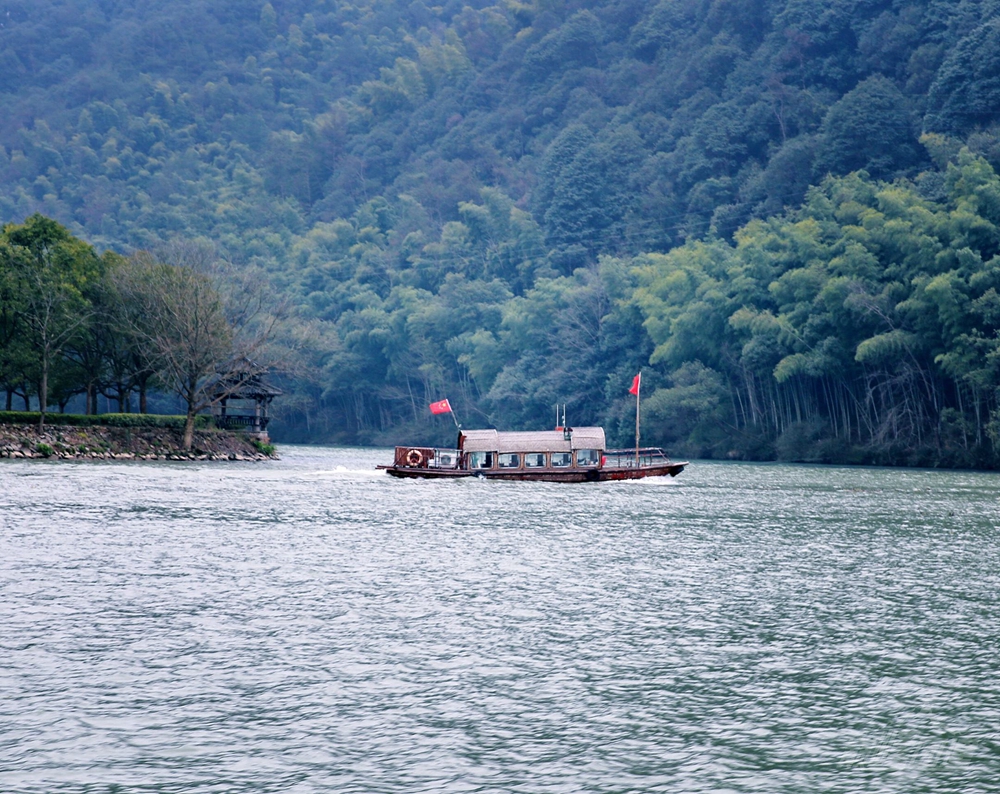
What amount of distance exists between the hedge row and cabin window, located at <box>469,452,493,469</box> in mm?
22631

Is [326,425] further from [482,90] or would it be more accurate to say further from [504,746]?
[504,746]

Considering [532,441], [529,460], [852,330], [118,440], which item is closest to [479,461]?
[529,460]

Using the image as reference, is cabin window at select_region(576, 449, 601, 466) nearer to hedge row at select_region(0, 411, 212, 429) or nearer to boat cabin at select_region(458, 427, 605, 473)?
boat cabin at select_region(458, 427, 605, 473)

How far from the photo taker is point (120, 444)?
223 ft

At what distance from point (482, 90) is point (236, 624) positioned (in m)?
187

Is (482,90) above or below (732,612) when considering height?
above

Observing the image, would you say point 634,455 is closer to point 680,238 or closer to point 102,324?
point 102,324

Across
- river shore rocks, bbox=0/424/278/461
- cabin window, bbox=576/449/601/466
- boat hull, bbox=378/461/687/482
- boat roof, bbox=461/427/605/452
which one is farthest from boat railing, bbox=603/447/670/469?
river shore rocks, bbox=0/424/278/461

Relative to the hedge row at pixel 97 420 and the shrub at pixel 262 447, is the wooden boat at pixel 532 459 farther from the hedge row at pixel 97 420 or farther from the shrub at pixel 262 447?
the shrub at pixel 262 447

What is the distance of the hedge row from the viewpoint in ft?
209

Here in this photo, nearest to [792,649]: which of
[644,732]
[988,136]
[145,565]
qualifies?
[644,732]

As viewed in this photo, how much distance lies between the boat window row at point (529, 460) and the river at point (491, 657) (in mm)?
23693

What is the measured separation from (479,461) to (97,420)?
24337 mm

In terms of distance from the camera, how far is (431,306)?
5369 inches
